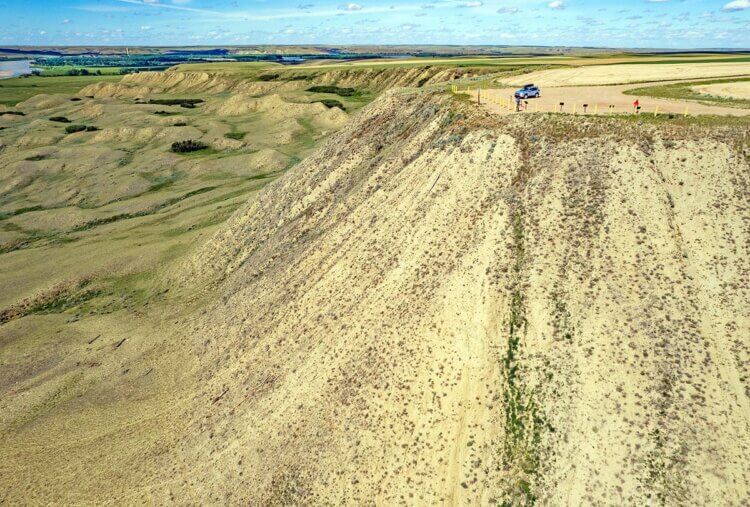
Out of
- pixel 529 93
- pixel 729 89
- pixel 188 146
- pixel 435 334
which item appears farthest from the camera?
pixel 188 146

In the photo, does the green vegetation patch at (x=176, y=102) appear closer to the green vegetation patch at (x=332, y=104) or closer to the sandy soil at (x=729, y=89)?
the green vegetation patch at (x=332, y=104)

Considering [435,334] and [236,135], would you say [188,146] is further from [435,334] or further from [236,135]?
[435,334]

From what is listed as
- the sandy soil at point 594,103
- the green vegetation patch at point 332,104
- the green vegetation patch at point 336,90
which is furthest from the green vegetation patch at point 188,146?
the sandy soil at point 594,103

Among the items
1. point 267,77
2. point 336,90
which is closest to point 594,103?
point 336,90

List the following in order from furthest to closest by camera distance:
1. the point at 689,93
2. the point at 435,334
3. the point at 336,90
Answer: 1. the point at 336,90
2. the point at 689,93
3. the point at 435,334

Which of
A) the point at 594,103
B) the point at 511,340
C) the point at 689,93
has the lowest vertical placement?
the point at 511,340

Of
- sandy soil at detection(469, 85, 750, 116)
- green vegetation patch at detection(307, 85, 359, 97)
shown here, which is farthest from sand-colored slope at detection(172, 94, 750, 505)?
green vegetation patch at detection(307, 85, 359, 97)
